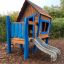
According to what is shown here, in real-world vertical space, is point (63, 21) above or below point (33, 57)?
above

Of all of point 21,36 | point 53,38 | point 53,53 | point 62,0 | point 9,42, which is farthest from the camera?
point 62,0

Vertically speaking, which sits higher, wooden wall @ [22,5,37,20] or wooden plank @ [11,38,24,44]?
wooden wall @ [22,5,37,20]

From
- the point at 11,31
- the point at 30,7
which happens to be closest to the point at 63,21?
the point at 30,7

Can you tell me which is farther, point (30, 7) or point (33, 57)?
point (30, 7)

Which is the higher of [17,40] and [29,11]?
[29,11]

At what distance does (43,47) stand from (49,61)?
0.71 meters

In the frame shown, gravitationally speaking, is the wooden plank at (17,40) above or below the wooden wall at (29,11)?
below

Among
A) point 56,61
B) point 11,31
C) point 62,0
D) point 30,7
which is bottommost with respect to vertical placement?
point 56,61

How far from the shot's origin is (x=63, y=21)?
16453 millimetres

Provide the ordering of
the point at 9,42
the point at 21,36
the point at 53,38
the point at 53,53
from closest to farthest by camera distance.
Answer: the point at 53,53 < the point at 21,36 < the point at 9,42 < the point at 53,38

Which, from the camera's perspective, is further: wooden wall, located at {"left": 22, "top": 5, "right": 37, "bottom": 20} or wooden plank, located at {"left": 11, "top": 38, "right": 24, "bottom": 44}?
wooden wall, located at {"left": 22, "top": 5, "right": 37, "bottom": 20}

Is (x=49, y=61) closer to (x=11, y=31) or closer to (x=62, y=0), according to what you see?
(x=11, y=31)

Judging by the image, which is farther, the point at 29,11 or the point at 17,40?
the point at 29,11

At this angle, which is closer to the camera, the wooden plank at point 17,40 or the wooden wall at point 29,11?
the wooden plank at point 17,40
